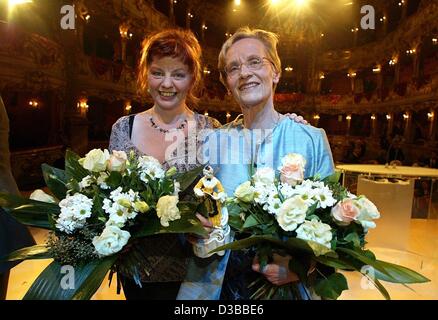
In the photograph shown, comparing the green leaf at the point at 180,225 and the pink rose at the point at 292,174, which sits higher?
the pink rose at the point at 292,174

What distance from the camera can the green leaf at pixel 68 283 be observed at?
2.82 feet

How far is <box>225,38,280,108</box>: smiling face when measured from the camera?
130 centimetres

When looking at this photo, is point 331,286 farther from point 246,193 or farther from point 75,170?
point 75,170

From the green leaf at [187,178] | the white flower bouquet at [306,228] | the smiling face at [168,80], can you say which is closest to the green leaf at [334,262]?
the white flower bouquet at [306,228]

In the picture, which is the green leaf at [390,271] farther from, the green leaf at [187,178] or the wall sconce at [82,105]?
the wall sconce at [82,105]

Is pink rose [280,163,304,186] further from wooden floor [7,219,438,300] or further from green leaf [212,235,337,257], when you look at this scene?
wooden floor [7,219,438,300]

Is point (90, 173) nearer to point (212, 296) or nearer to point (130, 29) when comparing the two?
point (212, 296)

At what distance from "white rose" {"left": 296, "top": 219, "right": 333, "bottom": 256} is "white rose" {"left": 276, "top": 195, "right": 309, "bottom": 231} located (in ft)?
0.06

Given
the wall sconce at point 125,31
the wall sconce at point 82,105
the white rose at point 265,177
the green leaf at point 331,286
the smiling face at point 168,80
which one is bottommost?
the green leaf at point 331,286

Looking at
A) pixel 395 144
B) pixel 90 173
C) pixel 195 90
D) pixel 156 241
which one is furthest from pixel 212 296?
pixel 395 144

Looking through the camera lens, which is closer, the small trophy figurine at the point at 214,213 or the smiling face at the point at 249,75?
the small trophy figurine at the point at 214,213

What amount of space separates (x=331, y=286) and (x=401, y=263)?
3842 millimetres

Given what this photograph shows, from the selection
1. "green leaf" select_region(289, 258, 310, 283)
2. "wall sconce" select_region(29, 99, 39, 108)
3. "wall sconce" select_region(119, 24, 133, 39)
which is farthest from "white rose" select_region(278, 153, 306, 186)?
"wall sconce" select_region(29, 99, 39, 108)

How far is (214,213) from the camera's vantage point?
961mm
